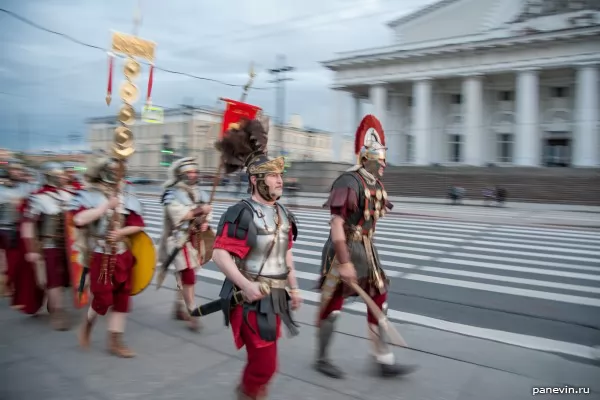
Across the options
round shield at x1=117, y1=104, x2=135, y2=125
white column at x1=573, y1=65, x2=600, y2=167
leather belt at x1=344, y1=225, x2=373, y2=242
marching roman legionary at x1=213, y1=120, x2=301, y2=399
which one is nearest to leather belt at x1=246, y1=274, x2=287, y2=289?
marching roman legionary at x1=213, y1=120, x2=301, y2=399

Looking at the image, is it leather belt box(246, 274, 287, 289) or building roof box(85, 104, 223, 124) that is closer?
leather belt box(246, 274, 287, 289)

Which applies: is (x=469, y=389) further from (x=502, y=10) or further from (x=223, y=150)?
(x=502, y=10)

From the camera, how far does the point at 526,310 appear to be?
6609 mm

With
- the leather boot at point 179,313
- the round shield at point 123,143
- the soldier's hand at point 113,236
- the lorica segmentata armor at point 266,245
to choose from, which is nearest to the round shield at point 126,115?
the round shield at point 123,143

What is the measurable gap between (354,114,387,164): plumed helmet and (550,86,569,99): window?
51239mm

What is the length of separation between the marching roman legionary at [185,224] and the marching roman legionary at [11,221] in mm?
1797

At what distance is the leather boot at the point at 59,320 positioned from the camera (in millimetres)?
5461

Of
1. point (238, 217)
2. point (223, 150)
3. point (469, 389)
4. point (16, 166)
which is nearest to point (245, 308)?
point (238, 217)

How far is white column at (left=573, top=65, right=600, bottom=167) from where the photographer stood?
137 ft

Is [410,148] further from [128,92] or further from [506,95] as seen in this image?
[128,92]

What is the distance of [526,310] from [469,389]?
305cm

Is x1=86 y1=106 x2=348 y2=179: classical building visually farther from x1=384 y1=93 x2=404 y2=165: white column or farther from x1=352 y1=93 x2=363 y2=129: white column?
x1=384 y1=93 x2=404 y2=165: white column

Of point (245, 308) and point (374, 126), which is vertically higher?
point (374, 126)

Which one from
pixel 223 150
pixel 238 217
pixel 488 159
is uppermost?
pixel 488 159
